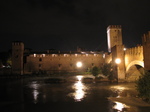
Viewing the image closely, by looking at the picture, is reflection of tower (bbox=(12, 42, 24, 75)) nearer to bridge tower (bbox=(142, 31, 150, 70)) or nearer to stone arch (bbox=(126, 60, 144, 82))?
stone arch (bbox=(126, 60, 144, 82))

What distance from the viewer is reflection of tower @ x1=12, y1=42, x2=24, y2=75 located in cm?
4034

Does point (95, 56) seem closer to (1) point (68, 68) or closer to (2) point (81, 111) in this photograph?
(1) point (68, 68)

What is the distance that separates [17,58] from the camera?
136 ft

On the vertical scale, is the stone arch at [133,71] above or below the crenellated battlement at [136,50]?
below

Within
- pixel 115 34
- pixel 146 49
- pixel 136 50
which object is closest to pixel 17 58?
pixel 115 34

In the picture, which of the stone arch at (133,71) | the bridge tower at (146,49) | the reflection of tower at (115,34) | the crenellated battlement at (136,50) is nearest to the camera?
the bridge tower at (146,49)

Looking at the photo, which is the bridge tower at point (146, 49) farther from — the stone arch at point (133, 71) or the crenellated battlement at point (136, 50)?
the stone arch at point (133, 71)

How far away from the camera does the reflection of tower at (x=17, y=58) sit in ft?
132

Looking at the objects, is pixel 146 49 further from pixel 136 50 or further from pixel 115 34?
pixel 115 34

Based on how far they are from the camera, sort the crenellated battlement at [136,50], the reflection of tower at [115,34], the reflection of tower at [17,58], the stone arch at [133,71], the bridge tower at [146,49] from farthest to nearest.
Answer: the reflection of tower at [115,34]
the reflection of tower at [17,58]
the stone arch at [133,71]
the crenellated battlement at [136,50]
the bridge tower at [146,49]

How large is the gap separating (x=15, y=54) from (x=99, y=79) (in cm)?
2923

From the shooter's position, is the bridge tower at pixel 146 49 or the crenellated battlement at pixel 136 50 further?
the crenellated battlement at pixel 136 50

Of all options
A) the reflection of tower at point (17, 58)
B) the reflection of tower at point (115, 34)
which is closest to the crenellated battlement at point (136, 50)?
the reflection of tower at point (115, 34)

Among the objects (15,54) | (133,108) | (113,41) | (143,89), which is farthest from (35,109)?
(113,41)
